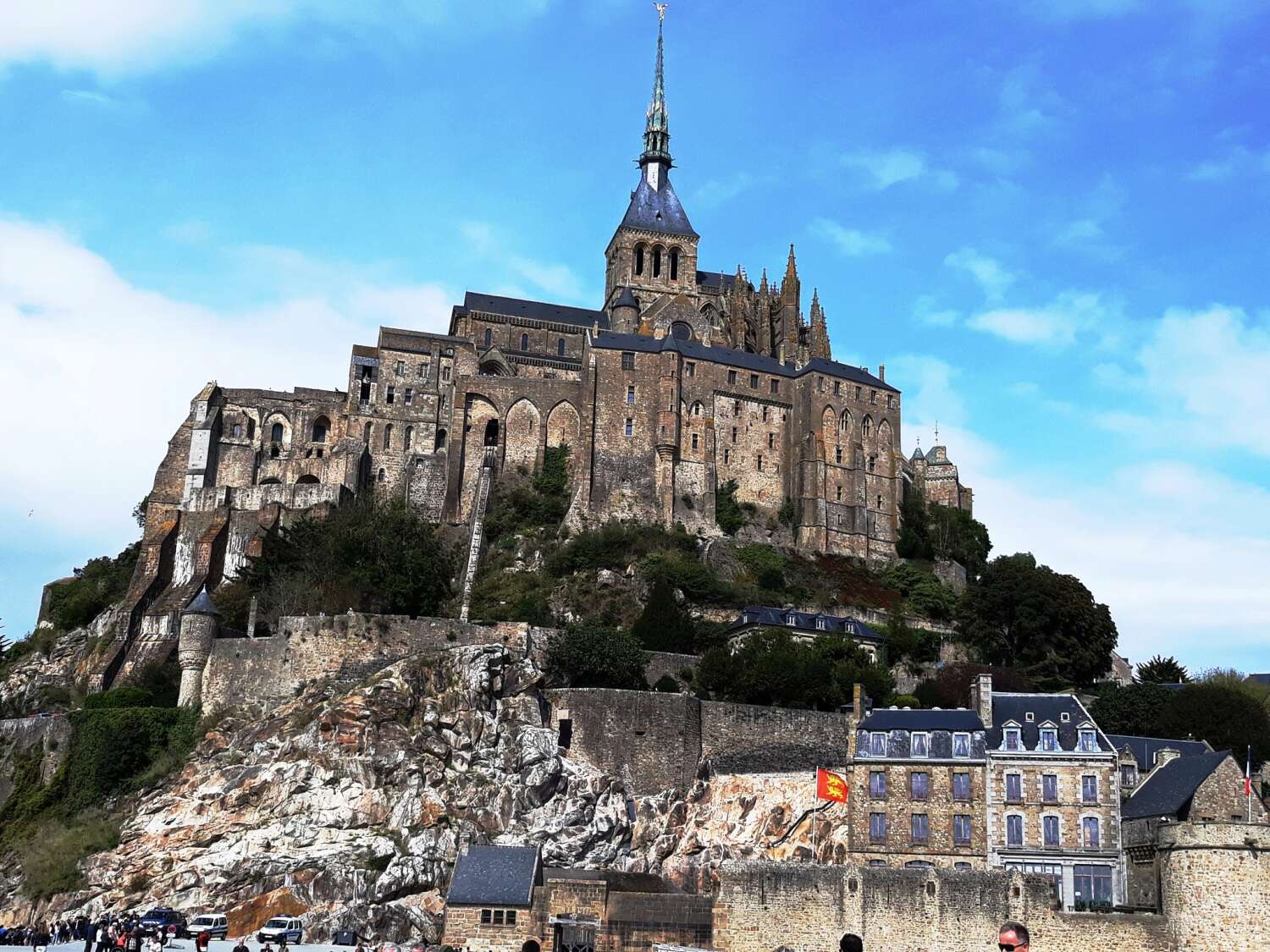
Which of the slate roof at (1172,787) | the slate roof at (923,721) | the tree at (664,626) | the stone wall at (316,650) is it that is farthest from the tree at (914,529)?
the slate roof at (1172,787)

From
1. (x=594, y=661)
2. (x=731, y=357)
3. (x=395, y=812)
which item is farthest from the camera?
(x=731, y=357)

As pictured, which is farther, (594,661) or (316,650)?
(594,661)

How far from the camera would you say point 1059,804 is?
130 ft

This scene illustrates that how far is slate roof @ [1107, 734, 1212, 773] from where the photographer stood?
4350 cm

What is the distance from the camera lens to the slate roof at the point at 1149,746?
43.5m

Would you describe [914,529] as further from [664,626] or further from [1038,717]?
[1038,717]

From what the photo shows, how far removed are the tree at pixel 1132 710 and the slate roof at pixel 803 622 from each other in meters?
9.18

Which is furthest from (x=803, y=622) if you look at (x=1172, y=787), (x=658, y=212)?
(x=658, y=212)

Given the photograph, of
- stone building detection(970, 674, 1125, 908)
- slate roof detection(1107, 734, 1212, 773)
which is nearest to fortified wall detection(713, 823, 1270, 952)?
stone building detection(970, 674, 1125, 908)

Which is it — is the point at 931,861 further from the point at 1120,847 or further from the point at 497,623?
the point at 497,623

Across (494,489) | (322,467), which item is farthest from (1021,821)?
(322,467)

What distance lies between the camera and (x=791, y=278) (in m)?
81.7

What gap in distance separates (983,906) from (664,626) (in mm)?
21518

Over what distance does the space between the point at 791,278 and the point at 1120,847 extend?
156ft
